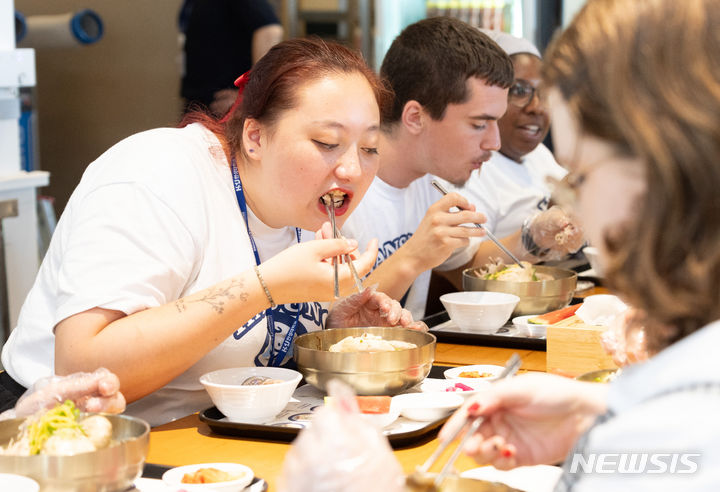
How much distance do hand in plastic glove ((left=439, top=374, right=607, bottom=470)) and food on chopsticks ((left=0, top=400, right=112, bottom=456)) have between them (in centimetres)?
48

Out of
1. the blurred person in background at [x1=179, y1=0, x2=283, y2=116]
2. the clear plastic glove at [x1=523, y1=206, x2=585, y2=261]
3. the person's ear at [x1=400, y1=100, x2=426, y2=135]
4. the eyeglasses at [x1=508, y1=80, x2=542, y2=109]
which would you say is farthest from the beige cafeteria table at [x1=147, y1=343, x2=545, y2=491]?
the blurred person in background at [x1=179, y1=0, x2=283, y2=116]

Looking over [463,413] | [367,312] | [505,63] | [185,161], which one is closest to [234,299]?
[185,161]

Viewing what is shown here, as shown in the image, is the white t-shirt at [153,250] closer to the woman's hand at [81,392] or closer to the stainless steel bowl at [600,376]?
the woman's hand at [81,392]

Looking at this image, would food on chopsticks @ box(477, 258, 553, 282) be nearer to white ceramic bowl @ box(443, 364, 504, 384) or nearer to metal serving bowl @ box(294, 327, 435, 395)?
white ceramic bowl @ box(443, 364, 504, 384)

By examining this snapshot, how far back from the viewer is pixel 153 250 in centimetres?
167

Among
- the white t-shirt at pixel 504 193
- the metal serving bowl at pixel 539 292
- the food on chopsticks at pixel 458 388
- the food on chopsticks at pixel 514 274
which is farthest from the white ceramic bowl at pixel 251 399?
the white t-shirt at pixel 504 193

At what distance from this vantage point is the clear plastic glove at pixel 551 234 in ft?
9.92

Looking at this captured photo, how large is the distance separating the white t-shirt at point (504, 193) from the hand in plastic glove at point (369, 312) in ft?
4.72

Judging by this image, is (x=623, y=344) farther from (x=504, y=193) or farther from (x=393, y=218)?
(x=504, y=193)

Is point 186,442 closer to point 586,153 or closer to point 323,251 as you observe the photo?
point 323,251

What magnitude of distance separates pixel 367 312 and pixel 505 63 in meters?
1.17

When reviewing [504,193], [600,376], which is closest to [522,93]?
[504,193]

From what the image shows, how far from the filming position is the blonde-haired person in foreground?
70cm

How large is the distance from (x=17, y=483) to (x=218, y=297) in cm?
62
